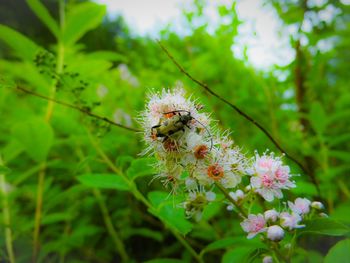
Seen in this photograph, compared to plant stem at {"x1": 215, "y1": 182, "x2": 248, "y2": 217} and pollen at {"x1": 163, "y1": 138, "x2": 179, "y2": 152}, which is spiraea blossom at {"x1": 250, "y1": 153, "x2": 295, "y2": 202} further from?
pollen at {"x1": 163, "y1": 138, "x2": 179, "y2": 152}

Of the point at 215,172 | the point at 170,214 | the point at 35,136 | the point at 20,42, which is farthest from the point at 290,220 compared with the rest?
the point at 20,42

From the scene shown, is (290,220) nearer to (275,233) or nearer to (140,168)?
(275,233)

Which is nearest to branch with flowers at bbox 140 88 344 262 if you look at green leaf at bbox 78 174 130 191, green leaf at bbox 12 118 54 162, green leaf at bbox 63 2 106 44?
green leaf at bbox 78 174 130 191

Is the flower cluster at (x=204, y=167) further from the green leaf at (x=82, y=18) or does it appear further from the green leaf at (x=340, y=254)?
the green leaf at (x=82, y=18)

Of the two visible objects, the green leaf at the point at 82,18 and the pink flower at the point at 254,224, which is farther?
the green leaf at the point at 82,18

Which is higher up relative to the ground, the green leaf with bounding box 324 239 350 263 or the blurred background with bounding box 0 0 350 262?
the blurred background with bounding box 0 0 350 262

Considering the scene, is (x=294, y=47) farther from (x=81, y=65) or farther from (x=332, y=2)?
(x=81, y=65)

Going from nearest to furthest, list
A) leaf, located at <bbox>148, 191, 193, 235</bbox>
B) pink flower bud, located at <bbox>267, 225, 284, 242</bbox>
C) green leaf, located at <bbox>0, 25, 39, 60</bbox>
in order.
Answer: pink flower bud, located at <bbox>267, 225, 284, 242</bbox>, leaf, located at <bbox>148, 191, 193, 235</bbox>, green leaf, located at <bbox>0, 25, 39, 60</bbox>

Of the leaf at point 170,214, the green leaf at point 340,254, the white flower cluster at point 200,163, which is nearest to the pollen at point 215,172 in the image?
the white flower cluster at point 200,163

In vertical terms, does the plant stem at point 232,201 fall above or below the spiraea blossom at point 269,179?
below
